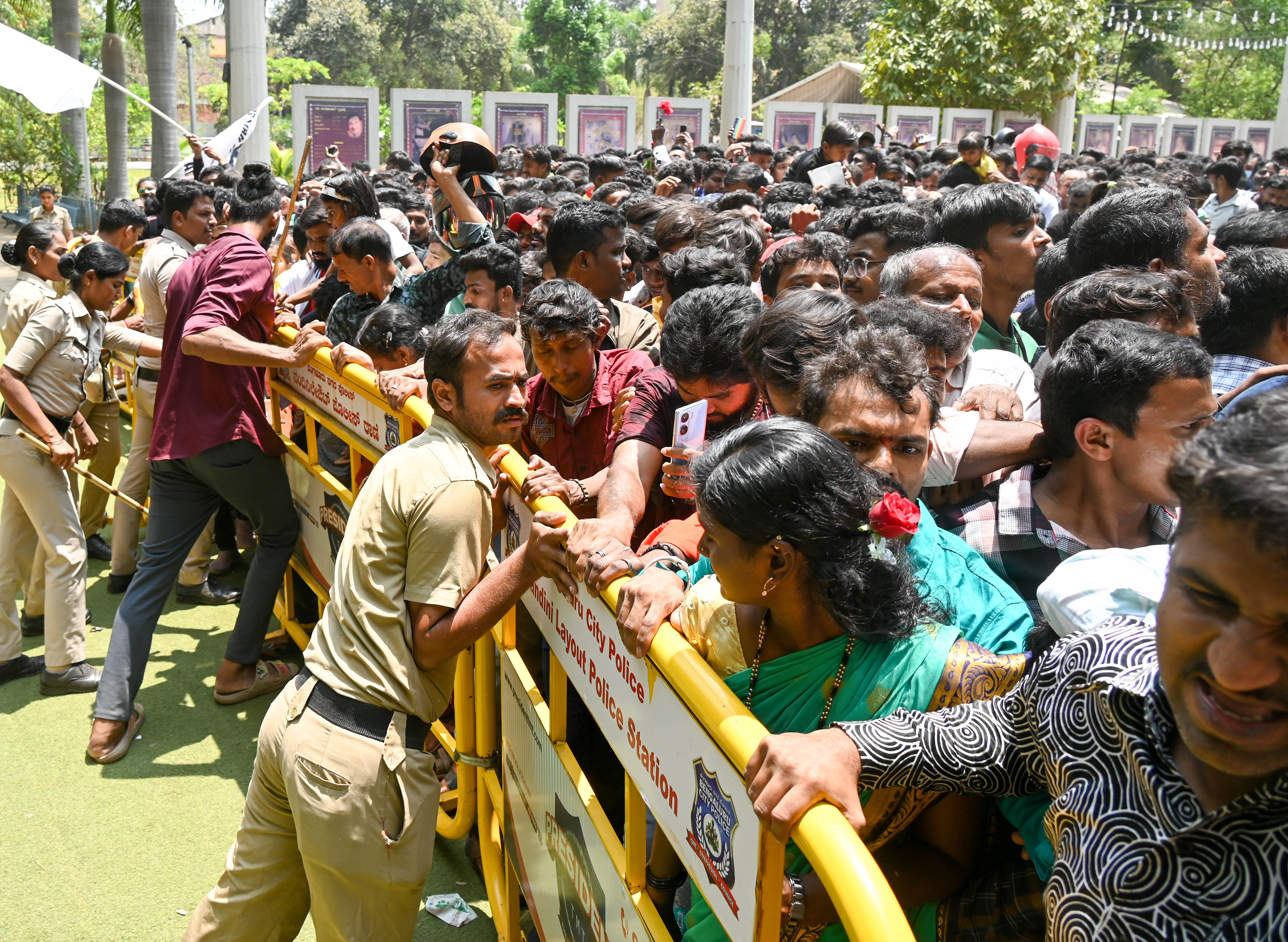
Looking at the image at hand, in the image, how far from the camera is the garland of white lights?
43406mm

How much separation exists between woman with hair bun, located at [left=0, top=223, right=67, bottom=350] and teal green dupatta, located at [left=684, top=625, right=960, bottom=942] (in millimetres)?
4735

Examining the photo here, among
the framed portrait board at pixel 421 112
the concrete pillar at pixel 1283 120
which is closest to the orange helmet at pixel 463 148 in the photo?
the framed portrait board at pixel 421 112

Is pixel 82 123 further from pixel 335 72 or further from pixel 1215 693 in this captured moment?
pixel 335 72

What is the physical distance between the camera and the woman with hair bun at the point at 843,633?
160 centimetres

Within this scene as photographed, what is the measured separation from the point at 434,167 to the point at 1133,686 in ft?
14.0

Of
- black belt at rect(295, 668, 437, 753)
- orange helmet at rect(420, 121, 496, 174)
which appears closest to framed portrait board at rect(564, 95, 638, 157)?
orange helmet at rect(420, 121, 496, 174)

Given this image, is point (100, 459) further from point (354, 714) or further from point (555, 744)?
point (555, 744)

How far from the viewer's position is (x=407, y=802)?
256 centimetres

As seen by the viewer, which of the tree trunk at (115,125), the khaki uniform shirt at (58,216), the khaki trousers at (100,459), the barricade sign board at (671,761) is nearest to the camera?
the barricade sign board at (671,761)

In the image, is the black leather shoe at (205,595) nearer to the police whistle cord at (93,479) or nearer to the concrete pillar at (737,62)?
the police whistle cord at (93,479)

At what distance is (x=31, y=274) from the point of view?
5203 mm

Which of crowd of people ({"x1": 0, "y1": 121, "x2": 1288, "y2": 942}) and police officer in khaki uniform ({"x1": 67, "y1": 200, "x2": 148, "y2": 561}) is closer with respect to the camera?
crowd of people ({"x1": 0, "y1": 121, "x2": 1288, "y2": 942})

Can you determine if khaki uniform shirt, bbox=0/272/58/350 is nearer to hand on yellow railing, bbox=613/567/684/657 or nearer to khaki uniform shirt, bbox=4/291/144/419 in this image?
khaki uniform shirt, bbox=4/291/144/419

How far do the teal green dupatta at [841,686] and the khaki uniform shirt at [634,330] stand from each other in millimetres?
2084
